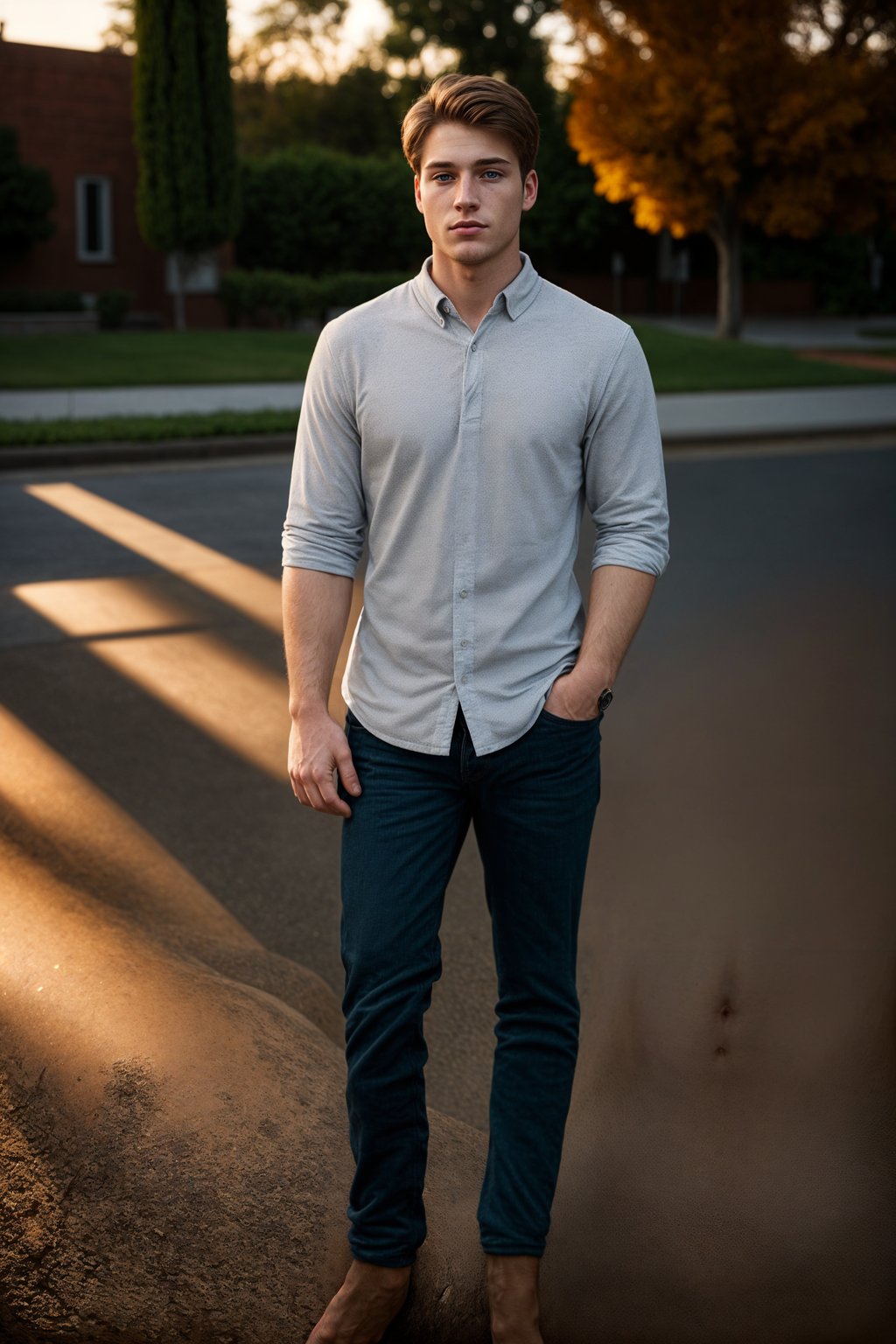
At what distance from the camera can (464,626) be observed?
230 cm

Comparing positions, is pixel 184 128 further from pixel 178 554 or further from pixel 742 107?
pixel 178 554

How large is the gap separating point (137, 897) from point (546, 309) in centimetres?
241

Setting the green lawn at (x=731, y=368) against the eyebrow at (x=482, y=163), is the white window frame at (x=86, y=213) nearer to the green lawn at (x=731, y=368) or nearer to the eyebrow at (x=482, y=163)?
the green lawn at (x=731, y=368)

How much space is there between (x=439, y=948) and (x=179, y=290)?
95.2 feet

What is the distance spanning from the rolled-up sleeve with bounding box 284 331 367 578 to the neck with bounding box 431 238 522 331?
8.5 inches

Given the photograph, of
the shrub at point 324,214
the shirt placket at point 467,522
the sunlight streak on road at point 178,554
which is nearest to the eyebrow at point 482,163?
the shirt placket at point 467,522

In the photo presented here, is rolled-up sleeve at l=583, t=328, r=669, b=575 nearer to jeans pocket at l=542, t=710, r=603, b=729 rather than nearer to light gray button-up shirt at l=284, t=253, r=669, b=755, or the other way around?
light gray button-up shirt at l=284, t=253, r=669, b=755

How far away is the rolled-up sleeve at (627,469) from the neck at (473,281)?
0.22 meters

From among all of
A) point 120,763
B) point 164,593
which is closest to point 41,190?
point 164,593

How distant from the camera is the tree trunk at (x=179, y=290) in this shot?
97.4ft

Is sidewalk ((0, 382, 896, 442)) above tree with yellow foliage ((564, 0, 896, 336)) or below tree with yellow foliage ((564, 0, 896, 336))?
below

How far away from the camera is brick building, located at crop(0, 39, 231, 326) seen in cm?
2998

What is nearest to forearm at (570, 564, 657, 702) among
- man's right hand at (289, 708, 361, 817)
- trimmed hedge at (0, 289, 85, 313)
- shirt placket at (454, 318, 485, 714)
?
shirt placket at (454, 318, 485, 714)

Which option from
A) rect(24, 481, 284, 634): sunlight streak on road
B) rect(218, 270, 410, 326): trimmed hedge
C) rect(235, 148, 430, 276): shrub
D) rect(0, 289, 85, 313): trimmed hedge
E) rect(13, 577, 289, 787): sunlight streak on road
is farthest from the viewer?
rect(235, 148, 430, 276): shrub
